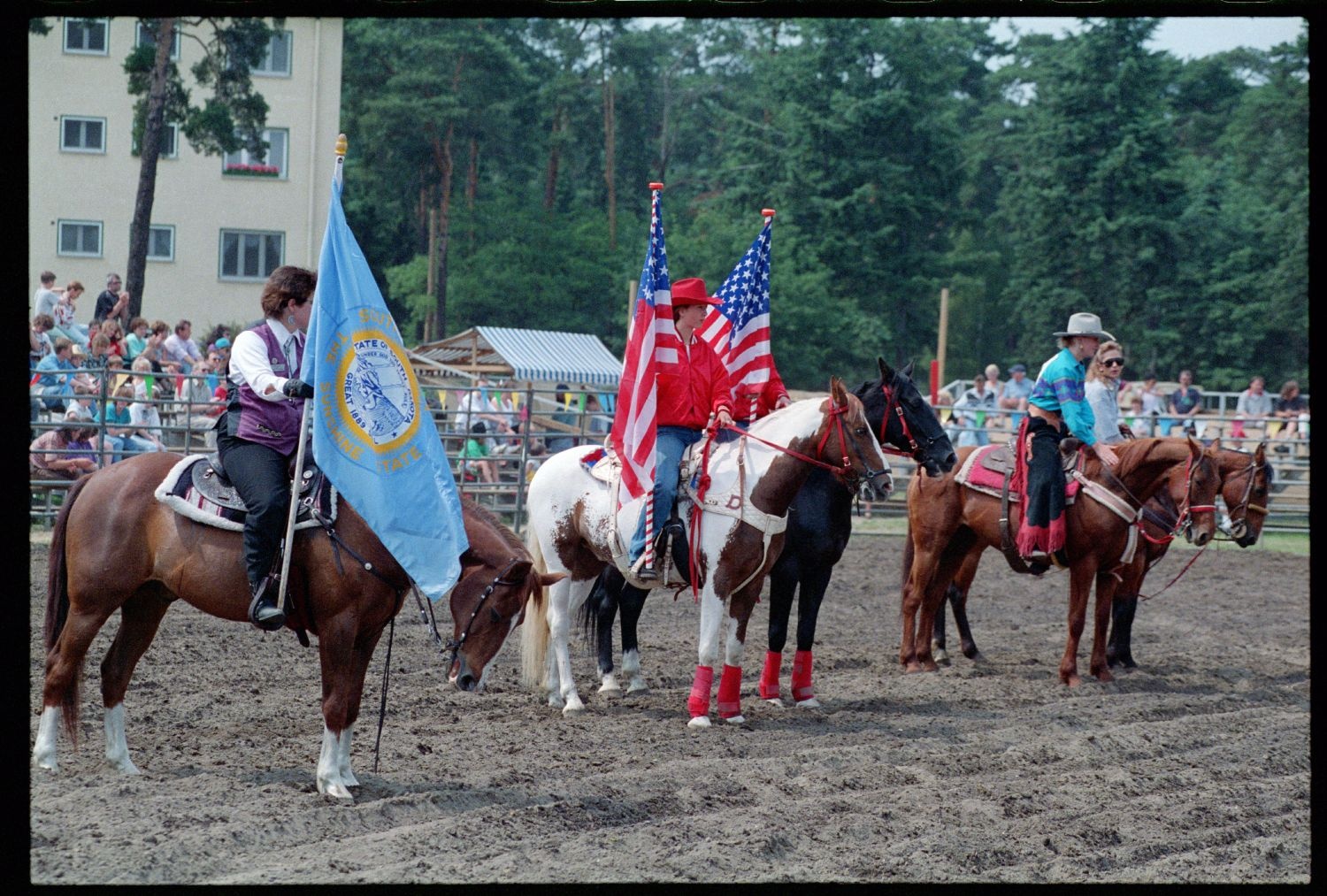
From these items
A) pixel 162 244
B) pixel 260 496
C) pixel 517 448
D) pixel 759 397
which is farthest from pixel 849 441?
pixel 162 244

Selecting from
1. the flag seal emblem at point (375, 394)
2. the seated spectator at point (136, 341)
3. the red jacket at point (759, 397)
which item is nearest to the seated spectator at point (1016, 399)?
the red jacket at point (759, 397)

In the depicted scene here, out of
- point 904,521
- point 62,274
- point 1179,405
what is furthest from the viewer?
point 62,274

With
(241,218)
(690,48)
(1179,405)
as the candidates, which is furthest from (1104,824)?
(690,48)

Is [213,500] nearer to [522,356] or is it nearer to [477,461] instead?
[477,461]

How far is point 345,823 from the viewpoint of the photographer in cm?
565

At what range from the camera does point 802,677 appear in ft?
28.0

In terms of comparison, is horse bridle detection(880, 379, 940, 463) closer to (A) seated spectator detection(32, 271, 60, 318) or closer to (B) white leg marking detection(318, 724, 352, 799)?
(B) white leg marking detection(318, 724, 352, 799)

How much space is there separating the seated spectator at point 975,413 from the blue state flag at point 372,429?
11.9 m

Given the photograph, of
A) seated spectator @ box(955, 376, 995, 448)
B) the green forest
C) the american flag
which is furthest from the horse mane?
the green forest

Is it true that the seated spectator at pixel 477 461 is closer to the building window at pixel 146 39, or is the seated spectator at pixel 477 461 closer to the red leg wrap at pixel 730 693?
the red leg wrap at pixel 730 693

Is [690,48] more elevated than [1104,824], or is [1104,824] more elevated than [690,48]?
[690,48]

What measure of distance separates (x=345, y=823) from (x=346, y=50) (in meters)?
37.4

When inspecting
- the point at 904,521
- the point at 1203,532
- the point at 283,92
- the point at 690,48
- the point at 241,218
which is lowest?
the point at 904,521
